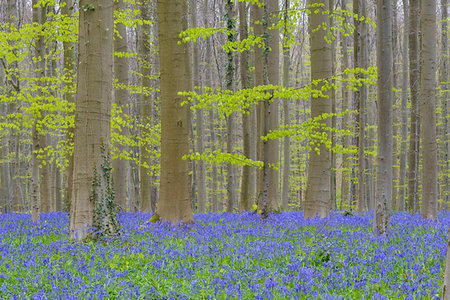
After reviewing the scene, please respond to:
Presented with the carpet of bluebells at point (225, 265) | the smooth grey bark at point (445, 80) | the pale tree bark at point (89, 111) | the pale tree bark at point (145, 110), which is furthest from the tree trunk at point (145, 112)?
the smooth grey bark at point (445, 80)

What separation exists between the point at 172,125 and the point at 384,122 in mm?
4886

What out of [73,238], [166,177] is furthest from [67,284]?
[166,177]

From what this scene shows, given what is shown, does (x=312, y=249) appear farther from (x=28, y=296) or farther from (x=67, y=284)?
(x=28, y=296)

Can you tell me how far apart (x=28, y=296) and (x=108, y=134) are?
403cm

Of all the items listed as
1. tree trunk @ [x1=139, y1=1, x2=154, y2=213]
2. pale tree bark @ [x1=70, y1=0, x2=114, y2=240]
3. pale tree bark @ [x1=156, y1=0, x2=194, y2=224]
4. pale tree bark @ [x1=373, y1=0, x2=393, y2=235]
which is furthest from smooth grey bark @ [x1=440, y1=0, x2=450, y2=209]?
pale tree bark @ [x1=70, y1=0, x2=114, y2=240]

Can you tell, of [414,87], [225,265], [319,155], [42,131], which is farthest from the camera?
[414,87]

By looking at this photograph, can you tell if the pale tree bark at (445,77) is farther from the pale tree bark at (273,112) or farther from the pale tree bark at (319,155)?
the pale tree bark at (319,155)

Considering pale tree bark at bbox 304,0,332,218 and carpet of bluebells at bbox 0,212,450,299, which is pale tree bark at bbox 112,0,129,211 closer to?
carpet of bluebells at bbox 0,212,450,299

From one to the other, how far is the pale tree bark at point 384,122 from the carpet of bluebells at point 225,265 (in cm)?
62

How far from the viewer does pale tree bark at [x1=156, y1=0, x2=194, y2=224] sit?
961 centimetres

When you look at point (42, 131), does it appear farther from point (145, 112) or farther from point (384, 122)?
point (384, 122)

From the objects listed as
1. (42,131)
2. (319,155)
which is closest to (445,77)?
(319,155)

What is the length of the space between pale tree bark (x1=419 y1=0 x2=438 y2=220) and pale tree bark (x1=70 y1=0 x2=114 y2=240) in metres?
8.42

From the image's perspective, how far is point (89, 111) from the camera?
300 inches
